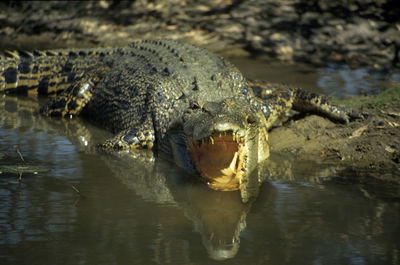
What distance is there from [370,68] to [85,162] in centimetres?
Result: 602

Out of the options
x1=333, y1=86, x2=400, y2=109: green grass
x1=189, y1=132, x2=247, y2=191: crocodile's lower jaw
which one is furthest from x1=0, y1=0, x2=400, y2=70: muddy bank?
x1=189, y1=132, x2=247, y2=191: crocodile's lower jaw

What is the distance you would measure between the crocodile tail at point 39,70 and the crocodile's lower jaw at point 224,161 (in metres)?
3.70

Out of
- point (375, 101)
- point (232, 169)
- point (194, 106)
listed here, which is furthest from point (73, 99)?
point (375, 101)

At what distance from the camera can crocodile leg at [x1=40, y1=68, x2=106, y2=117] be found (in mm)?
6312

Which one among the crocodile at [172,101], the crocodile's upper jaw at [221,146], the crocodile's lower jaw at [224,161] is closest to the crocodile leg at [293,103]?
the crocodile at [172,101]

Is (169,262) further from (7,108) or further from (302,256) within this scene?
(7,108)

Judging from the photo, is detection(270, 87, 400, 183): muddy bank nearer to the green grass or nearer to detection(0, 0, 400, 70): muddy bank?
the green grass

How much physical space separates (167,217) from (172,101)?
2018mm

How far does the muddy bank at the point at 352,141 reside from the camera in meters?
4.57

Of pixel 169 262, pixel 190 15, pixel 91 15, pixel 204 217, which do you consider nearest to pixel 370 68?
pixel 190 15

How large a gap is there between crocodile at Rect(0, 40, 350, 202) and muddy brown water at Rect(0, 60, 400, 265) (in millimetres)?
247

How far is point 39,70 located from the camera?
7473 millimetres

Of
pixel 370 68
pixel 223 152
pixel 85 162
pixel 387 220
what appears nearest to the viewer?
pixel 387 220

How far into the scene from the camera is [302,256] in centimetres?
278
